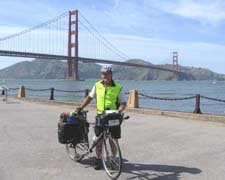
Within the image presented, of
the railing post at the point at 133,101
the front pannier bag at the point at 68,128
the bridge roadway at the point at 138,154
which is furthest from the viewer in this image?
the railing post at the point at 133,101

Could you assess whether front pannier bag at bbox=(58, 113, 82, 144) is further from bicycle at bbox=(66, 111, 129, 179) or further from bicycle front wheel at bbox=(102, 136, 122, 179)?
bicycle front wheel at bbox=(102, 136, 122, 179)

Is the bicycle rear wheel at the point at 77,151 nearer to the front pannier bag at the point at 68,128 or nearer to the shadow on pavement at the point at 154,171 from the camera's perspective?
the front pannier bag at the point at 68,128

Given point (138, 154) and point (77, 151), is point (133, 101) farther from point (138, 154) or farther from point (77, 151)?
point (77, 151)

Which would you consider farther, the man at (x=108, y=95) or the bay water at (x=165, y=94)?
the bay water at (x=165, y=94)

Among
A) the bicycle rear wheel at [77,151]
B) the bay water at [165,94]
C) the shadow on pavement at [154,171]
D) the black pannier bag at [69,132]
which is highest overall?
the black pannier bag at [69,132]

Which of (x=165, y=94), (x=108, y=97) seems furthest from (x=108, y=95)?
(x=165, y=94)

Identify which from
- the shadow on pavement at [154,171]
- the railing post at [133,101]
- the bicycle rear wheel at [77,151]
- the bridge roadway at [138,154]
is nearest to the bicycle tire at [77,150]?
the bicycle rear wheel at [77,151]

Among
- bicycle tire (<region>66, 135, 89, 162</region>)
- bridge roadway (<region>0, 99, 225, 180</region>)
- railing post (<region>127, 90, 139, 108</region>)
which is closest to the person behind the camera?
bridge roadway (<region>0, 99, 225, 180</region>)

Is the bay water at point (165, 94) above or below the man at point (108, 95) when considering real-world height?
below

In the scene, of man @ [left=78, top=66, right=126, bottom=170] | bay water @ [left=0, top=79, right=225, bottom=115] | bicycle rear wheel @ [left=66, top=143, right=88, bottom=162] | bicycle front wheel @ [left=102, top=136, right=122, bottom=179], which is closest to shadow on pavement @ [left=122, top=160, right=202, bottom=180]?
bicycle front wheel @ [left=102, top=136, right=122, bottom=179]

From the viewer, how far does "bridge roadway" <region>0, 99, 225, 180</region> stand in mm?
6723

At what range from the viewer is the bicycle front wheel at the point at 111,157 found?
632 centimetres

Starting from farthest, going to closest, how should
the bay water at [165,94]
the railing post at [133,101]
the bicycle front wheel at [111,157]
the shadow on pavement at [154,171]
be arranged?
the bay water at [165,94] < the railing post at [133,101] < the shadow on pavement at [154,171] < the bicycle front wheel at [111,157]

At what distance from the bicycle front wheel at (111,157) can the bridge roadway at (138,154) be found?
0.52 feet
